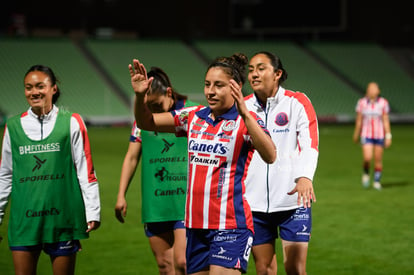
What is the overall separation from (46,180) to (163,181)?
1384mm

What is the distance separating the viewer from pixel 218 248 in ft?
13.3

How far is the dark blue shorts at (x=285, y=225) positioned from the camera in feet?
16.3

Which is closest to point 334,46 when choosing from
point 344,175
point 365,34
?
point 365,34

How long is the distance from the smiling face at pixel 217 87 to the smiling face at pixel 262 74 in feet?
2.85

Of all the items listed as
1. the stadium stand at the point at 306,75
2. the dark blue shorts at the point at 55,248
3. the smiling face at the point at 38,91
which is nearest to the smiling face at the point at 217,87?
the smiling face at the point at 38,91

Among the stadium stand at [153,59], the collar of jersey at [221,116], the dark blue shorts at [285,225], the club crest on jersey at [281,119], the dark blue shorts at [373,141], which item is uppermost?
the stadium stand at [153,59]

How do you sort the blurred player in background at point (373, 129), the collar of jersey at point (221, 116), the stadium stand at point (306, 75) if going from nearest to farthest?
the collar of jersey at point (221, 116), the blurred player in background at point (373, 129), the stadium stand at point (306, 75)

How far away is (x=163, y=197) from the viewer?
540 cm

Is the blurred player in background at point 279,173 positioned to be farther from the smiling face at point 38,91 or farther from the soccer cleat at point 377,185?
the soccer cleat at point 377,185

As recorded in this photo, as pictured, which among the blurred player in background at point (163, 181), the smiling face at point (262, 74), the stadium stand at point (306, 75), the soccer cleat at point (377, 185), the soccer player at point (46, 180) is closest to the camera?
the soccer player at point (46, 180)

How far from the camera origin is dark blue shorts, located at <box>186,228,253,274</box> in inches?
158

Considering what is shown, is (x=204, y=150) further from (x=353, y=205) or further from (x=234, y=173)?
(x=353, y=205)

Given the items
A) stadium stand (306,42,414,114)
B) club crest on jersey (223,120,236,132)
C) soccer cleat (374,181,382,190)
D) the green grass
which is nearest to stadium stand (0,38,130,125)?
Result: stadium stand (306,42,414,114)

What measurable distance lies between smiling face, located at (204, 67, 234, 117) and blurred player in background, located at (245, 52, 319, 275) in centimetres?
89
